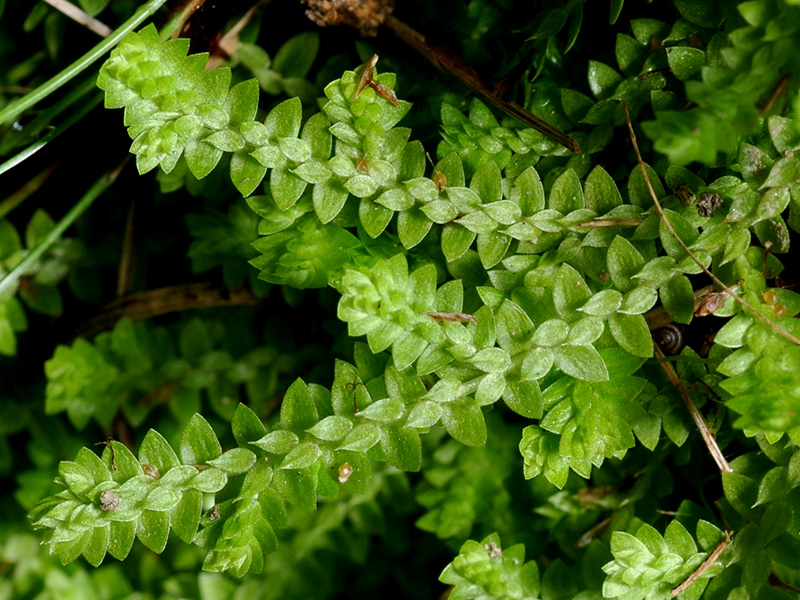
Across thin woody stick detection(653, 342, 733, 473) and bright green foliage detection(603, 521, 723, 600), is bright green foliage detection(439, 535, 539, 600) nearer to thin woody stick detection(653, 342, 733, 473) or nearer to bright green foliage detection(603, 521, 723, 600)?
bright green foliage detection(603, 521, 723, 600)

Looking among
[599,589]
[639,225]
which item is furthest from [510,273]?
[599,589]

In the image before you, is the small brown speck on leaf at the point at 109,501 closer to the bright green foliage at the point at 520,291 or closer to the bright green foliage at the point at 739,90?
the bright green foliage at the point at 520,291

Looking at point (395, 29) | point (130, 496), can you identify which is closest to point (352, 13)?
point (395, 29)

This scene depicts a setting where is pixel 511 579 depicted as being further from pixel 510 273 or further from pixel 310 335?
pixel 310 335

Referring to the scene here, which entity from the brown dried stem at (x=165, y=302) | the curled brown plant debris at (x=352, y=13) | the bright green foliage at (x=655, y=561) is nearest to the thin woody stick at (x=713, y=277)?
the bright green foliage at (x=655, y=561)

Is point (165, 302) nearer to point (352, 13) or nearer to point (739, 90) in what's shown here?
point (352, 13)

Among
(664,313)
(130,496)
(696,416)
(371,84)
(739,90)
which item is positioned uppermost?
(371,84)
